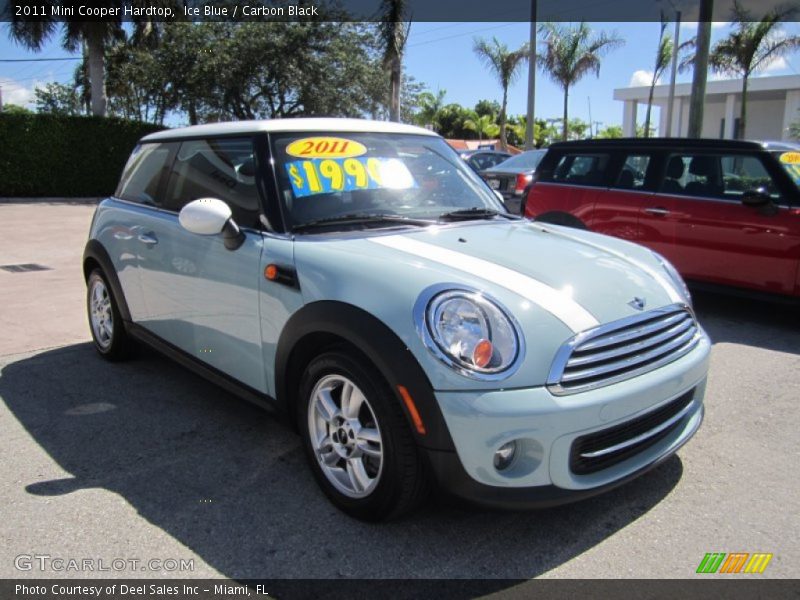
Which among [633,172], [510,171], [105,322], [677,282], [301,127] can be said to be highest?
[301,127]

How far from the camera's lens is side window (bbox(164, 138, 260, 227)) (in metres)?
3.29

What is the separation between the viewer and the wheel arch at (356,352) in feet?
7.54

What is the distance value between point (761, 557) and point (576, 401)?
3.23 feet

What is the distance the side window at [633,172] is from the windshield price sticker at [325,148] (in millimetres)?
4152

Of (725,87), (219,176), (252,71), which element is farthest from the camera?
(725,87)

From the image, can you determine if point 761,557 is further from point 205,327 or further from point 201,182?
point 201,182

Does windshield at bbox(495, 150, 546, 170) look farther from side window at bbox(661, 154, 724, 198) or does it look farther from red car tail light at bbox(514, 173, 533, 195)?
side window at bbox(661, 154, 724, 198)

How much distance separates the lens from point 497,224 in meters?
3.53

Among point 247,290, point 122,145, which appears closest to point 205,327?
point 247,290

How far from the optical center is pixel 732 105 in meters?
34.6

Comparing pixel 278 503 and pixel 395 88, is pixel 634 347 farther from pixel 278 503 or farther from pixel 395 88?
pixel 395 88

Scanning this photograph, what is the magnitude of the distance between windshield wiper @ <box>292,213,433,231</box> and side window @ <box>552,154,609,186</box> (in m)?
4.33

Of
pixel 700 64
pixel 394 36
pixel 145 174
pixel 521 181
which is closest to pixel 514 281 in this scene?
pixel 145 174

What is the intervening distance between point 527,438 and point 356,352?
72 cm
